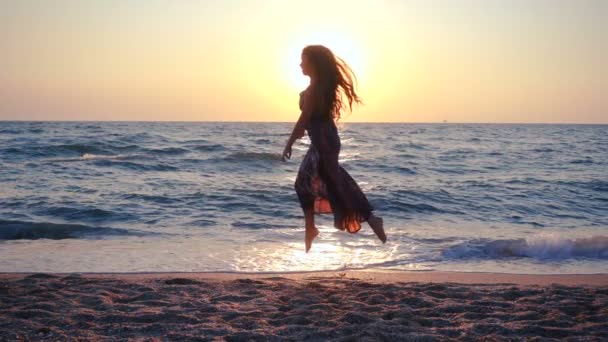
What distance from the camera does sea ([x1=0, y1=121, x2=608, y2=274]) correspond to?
25.4ft

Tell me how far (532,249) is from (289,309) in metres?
4.81

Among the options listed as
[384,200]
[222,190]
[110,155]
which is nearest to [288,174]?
[222,190]

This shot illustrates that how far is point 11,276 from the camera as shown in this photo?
6.41 m

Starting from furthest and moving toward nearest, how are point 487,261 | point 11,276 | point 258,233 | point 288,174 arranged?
point 288,174 < point 258,233 < point 487,261 < point 11,276

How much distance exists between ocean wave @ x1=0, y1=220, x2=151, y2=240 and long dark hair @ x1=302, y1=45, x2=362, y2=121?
5217mm

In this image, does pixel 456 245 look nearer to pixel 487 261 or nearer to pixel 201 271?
pixel 487 261

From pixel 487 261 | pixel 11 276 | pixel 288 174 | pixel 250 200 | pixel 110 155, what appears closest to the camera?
pixel 11 276

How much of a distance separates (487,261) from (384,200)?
5.67 meters

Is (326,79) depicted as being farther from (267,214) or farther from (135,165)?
(135,165)

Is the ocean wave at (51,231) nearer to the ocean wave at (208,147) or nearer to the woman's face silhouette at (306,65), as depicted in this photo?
the woman's face silhouette at (306,65)

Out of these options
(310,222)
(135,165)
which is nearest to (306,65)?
(310,222)

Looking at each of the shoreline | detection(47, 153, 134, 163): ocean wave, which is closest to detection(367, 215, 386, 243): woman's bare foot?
the shoreline

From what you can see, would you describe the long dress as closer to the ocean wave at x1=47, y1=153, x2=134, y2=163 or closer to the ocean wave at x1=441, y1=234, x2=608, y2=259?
the ocean wave at x1=441, y1=234, x2=608, y2=259

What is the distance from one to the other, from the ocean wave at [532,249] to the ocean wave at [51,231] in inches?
177
